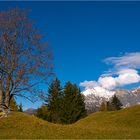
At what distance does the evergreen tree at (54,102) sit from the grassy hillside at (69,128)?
35406 mm

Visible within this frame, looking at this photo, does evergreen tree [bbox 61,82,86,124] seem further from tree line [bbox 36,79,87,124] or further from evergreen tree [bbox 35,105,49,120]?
evergreen tree [bbox 35,105,49,120]

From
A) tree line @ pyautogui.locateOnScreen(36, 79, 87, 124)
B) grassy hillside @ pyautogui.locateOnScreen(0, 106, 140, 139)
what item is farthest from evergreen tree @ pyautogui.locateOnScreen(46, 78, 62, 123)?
grassy hillside @ pyautogui.locateOnScreen(0, 106, 140, 139)

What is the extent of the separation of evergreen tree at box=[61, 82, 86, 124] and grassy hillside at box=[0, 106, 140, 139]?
3159 cm

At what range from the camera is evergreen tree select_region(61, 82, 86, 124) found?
91875 mm

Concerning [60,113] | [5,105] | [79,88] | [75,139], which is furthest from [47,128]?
[79,88]

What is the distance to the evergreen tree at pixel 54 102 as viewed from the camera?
312ft

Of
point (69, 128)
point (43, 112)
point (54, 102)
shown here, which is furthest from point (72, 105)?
point (69, 128)

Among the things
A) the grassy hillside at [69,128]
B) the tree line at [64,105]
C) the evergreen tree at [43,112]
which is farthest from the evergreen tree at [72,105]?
the grassy hillside at [69,128]

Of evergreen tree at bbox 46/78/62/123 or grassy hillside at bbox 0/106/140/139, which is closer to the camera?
grassy hillside at bbox 0/106/140/139

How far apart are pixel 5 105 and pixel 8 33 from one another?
7708mm

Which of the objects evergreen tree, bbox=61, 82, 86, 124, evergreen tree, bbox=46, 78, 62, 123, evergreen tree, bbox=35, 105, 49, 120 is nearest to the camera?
evergreen tree, bbox=61, 82, 86, 124

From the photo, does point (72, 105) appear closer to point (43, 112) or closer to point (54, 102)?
point (54, 102)

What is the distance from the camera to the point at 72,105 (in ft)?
305

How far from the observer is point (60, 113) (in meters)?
93.7
